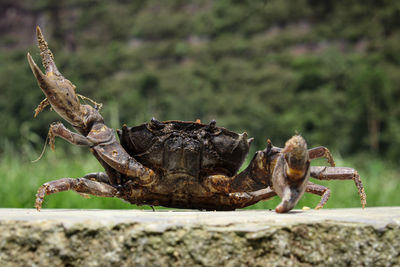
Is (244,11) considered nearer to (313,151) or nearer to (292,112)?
(292,112)

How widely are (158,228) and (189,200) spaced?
0.95 m

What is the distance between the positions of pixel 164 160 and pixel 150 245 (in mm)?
907

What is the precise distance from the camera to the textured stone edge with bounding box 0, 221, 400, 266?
131 cm

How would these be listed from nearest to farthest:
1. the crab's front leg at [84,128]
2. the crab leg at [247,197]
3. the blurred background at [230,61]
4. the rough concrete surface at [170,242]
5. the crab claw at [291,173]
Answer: the rough concrete surface at [170,242]
the crab claw at [291,173]
the crab's front leg at [84,128]
the crab leg at [247,197]
the blurred background at [230,61]

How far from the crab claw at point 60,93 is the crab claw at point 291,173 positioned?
1.02 metres

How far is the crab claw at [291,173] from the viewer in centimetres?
Answer: 154

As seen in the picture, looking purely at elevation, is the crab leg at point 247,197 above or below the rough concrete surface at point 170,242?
above

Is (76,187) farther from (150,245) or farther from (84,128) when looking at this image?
(150,245)

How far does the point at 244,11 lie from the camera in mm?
31875

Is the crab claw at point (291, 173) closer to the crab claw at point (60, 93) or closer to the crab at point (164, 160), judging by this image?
the crab at point (164, 160)

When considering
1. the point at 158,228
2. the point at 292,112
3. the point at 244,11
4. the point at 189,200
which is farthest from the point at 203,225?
the point at 244,11

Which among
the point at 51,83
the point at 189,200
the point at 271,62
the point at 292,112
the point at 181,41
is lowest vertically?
the point at 189,200

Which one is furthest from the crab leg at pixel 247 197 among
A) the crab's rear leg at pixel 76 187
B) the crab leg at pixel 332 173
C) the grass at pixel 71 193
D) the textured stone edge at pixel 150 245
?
the grass at pixel 71 193

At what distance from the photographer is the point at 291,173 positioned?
5.32ft
